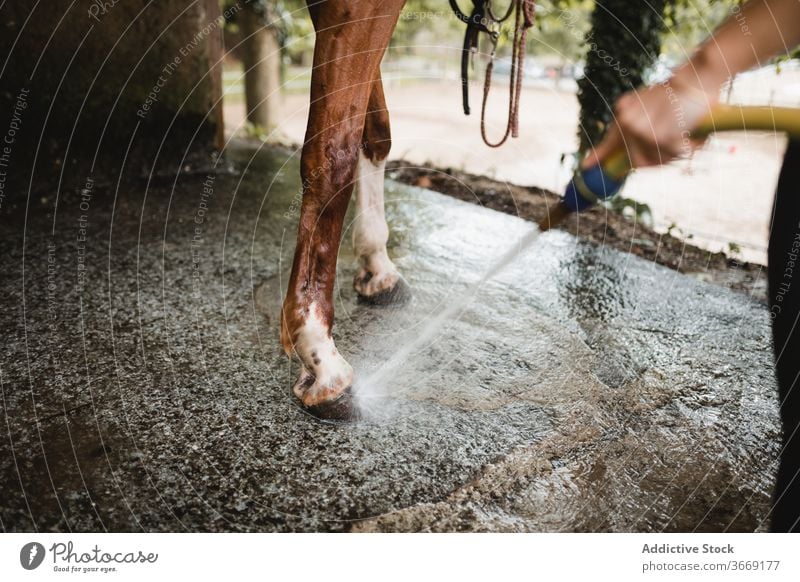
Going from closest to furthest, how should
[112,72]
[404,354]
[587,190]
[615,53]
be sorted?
[587,190] → [404,354] → [112,72] → [615,53]

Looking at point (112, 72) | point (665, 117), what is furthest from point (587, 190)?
point (112, 72)

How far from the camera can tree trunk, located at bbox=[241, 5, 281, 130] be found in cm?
851

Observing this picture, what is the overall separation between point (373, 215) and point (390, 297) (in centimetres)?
35

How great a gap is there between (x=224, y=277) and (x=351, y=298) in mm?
596

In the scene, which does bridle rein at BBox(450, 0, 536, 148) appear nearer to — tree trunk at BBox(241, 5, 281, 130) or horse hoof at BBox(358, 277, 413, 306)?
horse hoof at BBox(358, 277, 413, 306)

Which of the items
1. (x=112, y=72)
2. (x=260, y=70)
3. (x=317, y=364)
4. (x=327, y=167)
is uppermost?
(x=260, y=70)

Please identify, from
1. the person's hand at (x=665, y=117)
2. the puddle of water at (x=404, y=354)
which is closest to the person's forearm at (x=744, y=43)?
the person's hand at (x=665, y=117)

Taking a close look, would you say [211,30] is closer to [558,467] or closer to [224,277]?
[224,277]

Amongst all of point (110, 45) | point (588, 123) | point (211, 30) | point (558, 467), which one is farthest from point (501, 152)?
point (558, 467)

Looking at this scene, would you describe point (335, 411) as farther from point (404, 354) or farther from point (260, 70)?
point (260, 70)

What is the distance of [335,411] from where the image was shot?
72.4 inches

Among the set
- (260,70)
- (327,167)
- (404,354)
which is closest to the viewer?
(327,167)

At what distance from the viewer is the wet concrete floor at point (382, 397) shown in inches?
60.2
